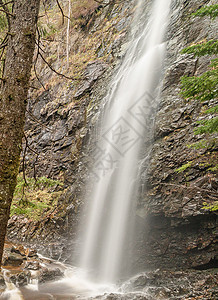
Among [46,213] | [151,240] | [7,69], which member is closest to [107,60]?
[46,213]

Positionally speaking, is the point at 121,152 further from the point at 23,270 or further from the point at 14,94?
the point at 14,94

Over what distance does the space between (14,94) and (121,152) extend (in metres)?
6.94

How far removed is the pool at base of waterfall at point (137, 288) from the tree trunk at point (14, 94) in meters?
3.90

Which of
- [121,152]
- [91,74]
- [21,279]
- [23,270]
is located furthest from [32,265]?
[91,74]

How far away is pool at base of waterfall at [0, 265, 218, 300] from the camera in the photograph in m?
4.84

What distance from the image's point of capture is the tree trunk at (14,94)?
234 centimetres

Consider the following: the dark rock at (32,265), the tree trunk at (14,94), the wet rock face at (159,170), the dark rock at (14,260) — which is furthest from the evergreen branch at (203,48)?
the dark rock at (14,260)

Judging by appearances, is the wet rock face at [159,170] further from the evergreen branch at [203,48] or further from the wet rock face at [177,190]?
the evergreen branch at [203,48]

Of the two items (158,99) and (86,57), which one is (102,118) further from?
(86,57)

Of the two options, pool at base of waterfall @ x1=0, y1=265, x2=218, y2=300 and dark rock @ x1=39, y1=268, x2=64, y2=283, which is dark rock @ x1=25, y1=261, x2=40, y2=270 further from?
pool at base of waterfall @ x1=0, y1=265, x2=218, y2=300

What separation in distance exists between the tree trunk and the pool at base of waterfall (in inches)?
154

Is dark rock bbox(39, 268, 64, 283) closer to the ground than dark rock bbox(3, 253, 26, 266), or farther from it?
closer to the ground

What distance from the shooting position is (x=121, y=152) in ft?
30.3

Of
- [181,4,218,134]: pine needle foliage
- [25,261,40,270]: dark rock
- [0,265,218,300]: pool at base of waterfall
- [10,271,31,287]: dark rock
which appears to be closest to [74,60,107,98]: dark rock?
[25,261,40,270]: dark rock
